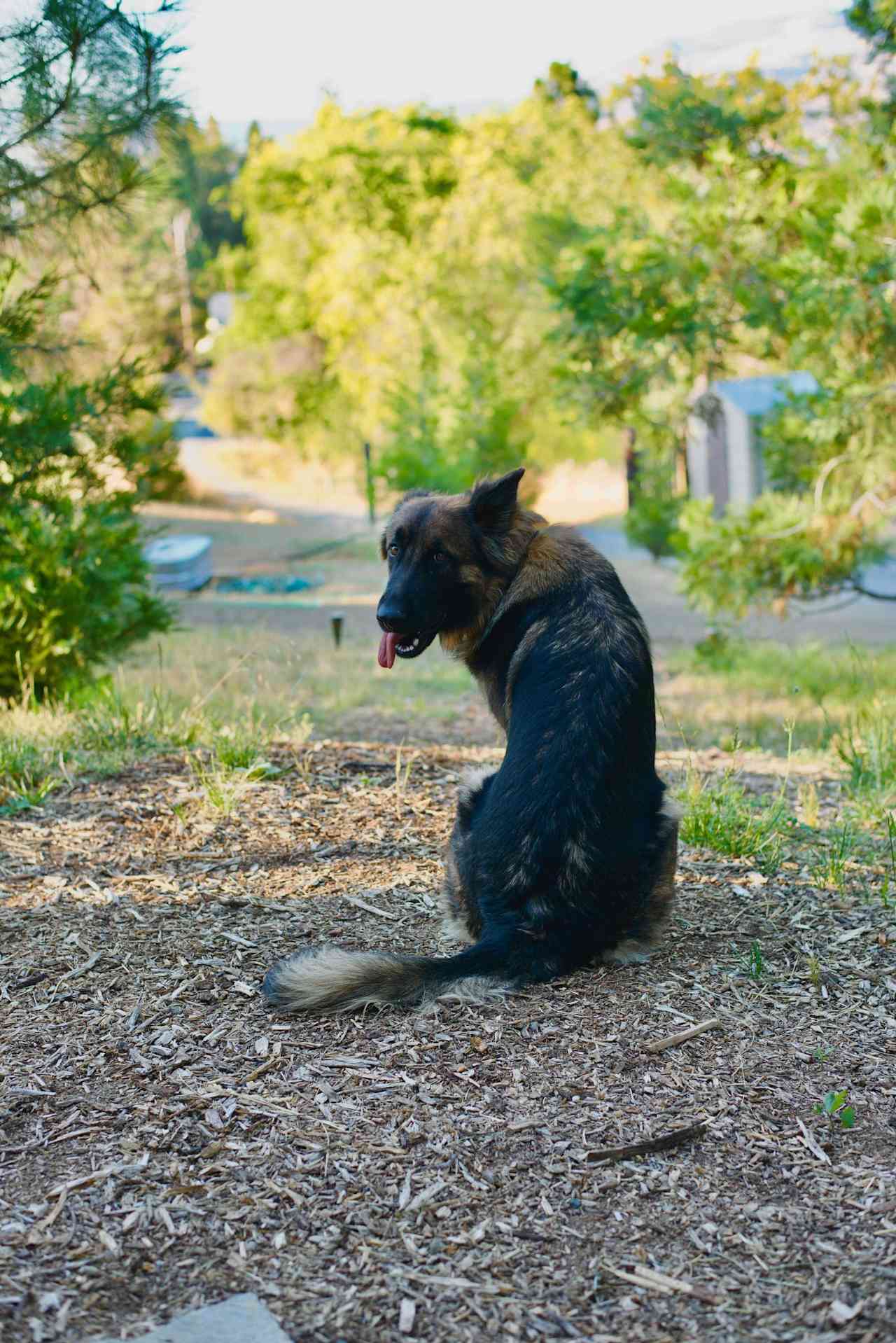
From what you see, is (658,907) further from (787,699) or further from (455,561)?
(787,699)

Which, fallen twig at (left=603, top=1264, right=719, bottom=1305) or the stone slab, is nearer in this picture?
the stone slab

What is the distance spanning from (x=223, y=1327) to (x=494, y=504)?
2923 mm

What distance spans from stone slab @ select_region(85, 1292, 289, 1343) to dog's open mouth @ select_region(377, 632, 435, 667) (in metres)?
2.42

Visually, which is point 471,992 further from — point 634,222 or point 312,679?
point 634,222

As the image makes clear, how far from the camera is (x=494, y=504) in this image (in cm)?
455

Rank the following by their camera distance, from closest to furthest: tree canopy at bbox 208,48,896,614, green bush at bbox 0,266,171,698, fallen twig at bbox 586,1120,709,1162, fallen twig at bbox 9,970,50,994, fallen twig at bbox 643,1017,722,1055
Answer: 1. fallen twig at bbox 586,1120,709,1162
2. fallen twig at bbox 643,1017,722,1055
3. fallen twig at bbox 9,970,50,994
4. green bush at bbox 0,266,171,698
5. tree canopy at bbox 208,48,896,614

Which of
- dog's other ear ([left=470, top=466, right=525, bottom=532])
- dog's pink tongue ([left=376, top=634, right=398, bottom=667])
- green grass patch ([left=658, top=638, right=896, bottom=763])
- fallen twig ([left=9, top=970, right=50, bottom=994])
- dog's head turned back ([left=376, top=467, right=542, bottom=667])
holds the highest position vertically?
dog's other ear ([left=470, top=466, right=525, bottom=532])

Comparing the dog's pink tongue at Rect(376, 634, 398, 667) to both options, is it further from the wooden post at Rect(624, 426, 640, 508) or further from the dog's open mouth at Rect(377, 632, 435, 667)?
the wooden post at Rect(624, 426, 640, 508)

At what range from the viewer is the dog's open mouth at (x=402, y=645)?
4.50 metres

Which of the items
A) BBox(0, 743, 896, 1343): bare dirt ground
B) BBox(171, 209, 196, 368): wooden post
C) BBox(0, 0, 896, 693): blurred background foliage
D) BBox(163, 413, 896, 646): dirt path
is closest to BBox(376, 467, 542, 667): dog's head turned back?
BBox(0, 743, 896, 1343): bare dirt ground

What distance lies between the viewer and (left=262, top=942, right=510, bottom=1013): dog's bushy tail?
Result: 3.63 metres

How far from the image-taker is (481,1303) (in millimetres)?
2504

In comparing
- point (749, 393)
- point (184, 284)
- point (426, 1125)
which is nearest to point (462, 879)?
point (426, 1125)

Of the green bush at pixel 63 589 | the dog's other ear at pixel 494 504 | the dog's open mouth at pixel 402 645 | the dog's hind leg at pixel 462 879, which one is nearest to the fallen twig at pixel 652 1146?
the dog's hind leg at pixel 462 879
